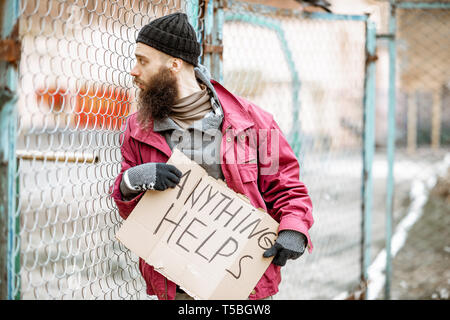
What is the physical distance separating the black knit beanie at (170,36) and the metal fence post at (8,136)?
23.4 inches

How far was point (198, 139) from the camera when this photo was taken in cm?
218

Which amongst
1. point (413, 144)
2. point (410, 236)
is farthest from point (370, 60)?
point (413, 144)

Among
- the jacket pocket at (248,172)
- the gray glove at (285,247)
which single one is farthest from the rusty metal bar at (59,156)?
the gray glove at (285,247)

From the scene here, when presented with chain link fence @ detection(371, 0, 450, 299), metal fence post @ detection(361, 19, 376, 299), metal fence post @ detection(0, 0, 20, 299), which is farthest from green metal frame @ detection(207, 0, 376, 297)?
metal fence post @ detection(0, 0, 20, 299)

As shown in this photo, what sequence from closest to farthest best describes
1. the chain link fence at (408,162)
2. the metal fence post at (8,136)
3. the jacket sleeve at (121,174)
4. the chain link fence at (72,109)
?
the metal fence post at (8,136) → the chain link fence at (72,109) → the jacket sleeve at (121,174) → the chain link fence at (408,162)

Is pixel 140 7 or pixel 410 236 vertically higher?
pixel 140 7

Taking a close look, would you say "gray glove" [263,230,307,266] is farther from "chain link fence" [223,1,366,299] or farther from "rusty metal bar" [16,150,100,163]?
"chain link fence" [223,1,366,299]

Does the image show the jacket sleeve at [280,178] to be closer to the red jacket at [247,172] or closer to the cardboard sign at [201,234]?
the red jacket at [247,172]

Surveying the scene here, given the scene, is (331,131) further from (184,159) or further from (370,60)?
(184,159)

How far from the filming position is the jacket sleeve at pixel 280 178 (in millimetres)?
2197

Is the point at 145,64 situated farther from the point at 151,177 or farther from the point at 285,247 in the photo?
the point at 285,247

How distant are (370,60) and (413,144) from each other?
10822 millimetres

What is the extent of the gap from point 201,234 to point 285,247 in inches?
14.0

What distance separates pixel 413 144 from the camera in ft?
45.9
